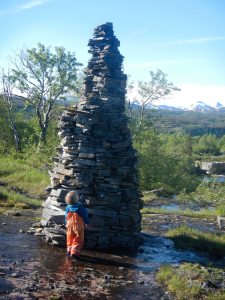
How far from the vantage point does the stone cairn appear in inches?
455

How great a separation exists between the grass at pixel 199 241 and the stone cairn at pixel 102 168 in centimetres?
176

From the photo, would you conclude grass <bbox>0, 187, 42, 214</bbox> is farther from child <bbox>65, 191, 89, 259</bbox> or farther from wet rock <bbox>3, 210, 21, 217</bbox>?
child <bbox>65, 191, 89, 259</bbox>

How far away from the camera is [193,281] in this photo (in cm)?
886

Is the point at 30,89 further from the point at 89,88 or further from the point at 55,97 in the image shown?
the point at 89,88

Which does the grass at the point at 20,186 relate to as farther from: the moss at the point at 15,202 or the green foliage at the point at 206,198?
the green foliage at the point at 206,198

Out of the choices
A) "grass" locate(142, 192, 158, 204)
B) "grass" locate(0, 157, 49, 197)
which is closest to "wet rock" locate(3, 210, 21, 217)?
"grass" locate(0, 157, 49, 197)

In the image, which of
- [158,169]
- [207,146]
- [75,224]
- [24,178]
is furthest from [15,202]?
[207,146]

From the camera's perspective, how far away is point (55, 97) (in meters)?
44.3

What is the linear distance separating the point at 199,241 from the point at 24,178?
665 inches

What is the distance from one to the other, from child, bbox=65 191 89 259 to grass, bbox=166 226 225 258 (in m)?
3.78

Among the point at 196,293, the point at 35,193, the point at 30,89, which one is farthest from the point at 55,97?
the point at 196,293

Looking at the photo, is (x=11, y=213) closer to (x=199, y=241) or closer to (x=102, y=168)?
(x=102, y=168)

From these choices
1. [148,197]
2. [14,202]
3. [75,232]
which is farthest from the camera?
[148,197]

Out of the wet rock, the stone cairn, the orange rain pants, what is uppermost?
the stone cairn
